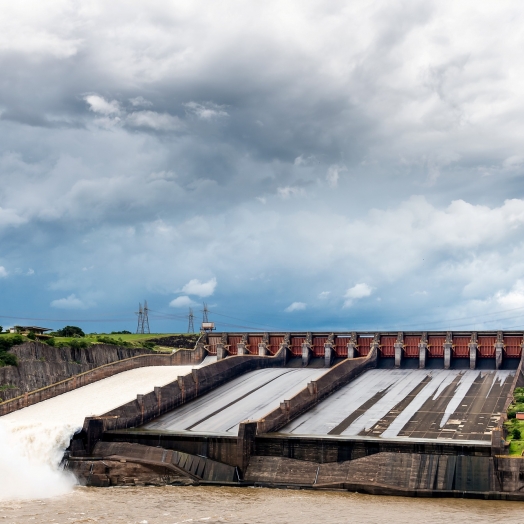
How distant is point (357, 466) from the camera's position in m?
43.2

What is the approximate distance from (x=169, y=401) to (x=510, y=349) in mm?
32378

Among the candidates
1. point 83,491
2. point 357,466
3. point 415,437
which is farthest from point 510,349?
point 83,491

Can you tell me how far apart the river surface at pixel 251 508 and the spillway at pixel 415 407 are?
7.96m

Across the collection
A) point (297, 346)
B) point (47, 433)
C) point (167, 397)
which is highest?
point (297, 346)

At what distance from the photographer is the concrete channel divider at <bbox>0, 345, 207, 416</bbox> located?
61031 mm

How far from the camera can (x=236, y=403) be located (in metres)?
59.7

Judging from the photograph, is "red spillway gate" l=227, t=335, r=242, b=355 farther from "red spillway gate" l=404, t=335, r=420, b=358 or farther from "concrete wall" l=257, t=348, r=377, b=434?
"red spillway gate" l=404, t=335, r=420, b=358

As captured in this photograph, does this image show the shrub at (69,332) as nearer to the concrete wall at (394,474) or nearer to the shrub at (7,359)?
the shrub at (7,359)

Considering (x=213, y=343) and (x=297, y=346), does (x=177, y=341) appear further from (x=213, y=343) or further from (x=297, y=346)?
(x=297, y=346)

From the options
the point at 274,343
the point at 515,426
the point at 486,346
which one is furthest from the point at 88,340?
the point at 515,426

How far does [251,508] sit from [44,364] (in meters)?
35.8

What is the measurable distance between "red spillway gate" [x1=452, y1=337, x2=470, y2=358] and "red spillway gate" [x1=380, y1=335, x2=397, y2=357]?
608 cm

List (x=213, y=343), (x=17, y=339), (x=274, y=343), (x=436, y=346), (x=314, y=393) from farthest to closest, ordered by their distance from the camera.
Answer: (x=213, y=343) → (x=274, y=343) → (x=436, y=346) → (x=17, y=339) → (x=314, y=393)

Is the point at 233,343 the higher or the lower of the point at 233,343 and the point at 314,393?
the higher
